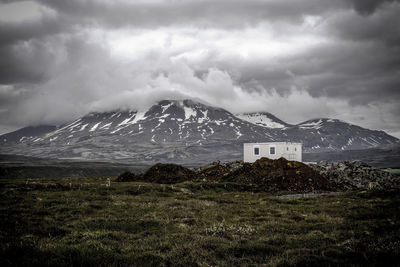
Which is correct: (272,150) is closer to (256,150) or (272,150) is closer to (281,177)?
(256,150)

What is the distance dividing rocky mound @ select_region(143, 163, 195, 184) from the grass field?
70.5ft

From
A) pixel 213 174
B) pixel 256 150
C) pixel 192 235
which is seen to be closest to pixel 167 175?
pixel 213 174

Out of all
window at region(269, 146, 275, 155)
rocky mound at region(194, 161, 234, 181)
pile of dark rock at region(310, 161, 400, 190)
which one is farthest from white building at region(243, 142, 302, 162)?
rocky mound at region(194, 161, 234, 181)

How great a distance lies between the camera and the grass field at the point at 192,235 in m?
8.92

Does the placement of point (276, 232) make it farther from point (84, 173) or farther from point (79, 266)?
point (84, 173)

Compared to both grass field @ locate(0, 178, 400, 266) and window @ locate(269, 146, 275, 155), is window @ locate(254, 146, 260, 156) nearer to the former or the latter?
window @ locate(269, 146, 275, 155)

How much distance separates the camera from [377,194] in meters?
25.0

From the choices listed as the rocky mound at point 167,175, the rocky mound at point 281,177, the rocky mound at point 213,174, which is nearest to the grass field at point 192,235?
the rocky mound at point 281,177

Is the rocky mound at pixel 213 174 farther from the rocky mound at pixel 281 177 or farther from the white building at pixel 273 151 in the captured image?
the white building at pixel 273 151

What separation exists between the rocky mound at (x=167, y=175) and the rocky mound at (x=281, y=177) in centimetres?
655

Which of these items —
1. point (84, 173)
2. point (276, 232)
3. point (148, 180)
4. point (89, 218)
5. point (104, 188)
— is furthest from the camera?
point (84, 173)

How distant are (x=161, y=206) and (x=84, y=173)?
117314 millimetres

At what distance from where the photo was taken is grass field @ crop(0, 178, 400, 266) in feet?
29.3

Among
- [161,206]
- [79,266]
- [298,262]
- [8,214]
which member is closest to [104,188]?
[161,206]
